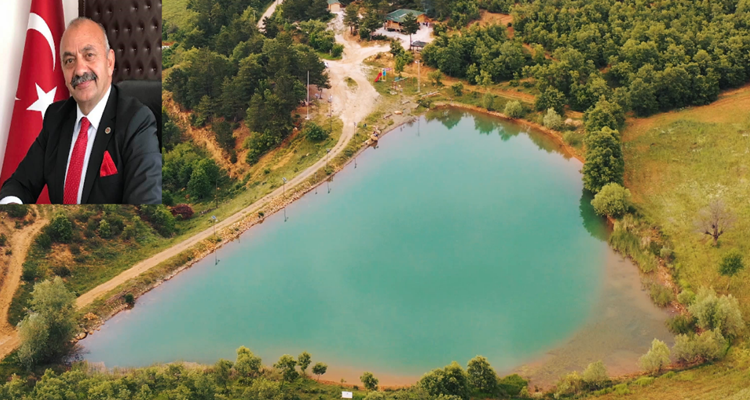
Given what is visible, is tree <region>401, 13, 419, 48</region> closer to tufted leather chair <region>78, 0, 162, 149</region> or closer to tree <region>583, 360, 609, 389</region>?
tree <region>583, 360, 609, 389</region>

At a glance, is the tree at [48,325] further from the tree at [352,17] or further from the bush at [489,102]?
the tree at [352,17]

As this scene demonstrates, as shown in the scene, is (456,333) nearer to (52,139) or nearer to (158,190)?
(158,190)

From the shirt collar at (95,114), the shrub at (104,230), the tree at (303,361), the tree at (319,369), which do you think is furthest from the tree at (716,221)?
the shirt collar at (95,114)

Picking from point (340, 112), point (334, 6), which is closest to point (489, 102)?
point (340, 112)

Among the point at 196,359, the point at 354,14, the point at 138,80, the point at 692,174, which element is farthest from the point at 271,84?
the point at 138,80

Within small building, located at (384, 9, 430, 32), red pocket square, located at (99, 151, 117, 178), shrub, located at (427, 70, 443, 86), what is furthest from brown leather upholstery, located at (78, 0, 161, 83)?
small building, located at (384, 9, 430, 32)
